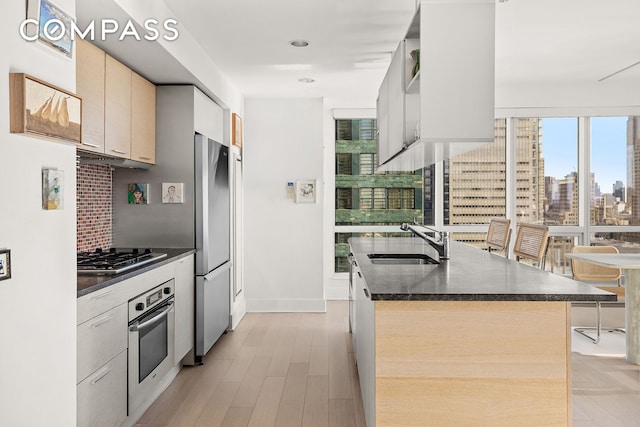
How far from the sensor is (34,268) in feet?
5.81

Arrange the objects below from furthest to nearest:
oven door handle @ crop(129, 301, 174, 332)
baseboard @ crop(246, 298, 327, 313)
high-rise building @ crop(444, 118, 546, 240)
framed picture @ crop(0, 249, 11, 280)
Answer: high-rise building @ crop(444, 118, 546, 240) → baseboard @ crop(246, 298, 327, 313) → oven door handle @ crop(129, 301, 174, 332) → framed picture @ crop(0, 249, 11, 280)

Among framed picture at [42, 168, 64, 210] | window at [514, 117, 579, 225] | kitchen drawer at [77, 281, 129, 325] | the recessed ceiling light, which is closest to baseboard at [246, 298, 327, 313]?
window at [514, 117, 579, 225]

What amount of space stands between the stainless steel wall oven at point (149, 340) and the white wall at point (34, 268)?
2.04 feet

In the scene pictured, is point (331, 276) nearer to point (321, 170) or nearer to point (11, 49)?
point (321, 170)

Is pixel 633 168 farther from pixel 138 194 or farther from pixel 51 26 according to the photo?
pixel 51 26

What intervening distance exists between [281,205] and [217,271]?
1652 mm

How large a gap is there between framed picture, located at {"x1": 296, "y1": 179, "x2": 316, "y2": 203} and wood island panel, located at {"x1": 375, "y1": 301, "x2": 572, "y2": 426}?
3.67m

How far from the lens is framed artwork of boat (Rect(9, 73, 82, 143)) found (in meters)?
1.64

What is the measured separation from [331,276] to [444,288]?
425 centimetres

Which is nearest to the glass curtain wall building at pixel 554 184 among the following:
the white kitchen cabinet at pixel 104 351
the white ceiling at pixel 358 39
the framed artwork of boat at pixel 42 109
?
the white ceiling at pixel 358 39

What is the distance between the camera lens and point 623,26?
3.57 metres

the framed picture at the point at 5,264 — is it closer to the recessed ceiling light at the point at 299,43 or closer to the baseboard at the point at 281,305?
the recessed ceiling light at the point at 299,43

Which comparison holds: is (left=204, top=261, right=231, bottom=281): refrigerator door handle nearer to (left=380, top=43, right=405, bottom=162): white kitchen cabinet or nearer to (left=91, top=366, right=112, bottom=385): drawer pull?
(left=91, top=366, right=112, bottom=385): drawer pull

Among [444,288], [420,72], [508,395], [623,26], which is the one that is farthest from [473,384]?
[623,26]
